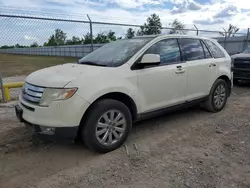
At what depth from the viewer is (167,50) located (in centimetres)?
421

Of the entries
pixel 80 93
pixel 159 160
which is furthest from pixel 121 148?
pixel 80 93

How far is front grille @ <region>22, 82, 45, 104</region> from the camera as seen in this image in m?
3.09

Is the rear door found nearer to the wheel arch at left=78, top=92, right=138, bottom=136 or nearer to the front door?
the front door

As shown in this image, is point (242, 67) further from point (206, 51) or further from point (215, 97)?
point (206, 51)

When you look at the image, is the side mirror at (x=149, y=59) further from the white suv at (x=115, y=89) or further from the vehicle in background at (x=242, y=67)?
the vehicle in background at (x=242, y=67)

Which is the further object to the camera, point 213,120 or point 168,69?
point 213,120

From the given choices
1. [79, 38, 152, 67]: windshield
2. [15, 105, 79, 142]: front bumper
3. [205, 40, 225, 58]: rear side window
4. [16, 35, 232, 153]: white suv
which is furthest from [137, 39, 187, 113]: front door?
[15, 105, 79, 142]: front bumper

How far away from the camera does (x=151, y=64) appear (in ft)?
12.4

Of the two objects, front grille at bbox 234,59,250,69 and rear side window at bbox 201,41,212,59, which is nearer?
rear side window at bbox 201,41,212,59

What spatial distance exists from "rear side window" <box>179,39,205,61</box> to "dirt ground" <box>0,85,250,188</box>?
4.46 feet

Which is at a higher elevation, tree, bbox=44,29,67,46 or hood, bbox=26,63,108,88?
tree, bbox=44,29,67,46

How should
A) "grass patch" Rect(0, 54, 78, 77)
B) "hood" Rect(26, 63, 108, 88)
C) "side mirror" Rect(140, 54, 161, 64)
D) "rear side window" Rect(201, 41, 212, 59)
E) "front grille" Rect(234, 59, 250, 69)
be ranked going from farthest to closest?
1. "grass patch" Rect(0, 54, 78, 77)
2. "front grille" Rect(234, 59, 250, 69)
3. "rear side window" Rect(201, 41, 212, 59)
4. "side mirror" Rect(140, 54, 161, 64)
5. "hood" Rect(26, 63, 108, 88)

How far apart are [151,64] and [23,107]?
208cm

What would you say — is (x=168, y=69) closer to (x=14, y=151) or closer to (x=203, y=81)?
(x=203, y=81)
